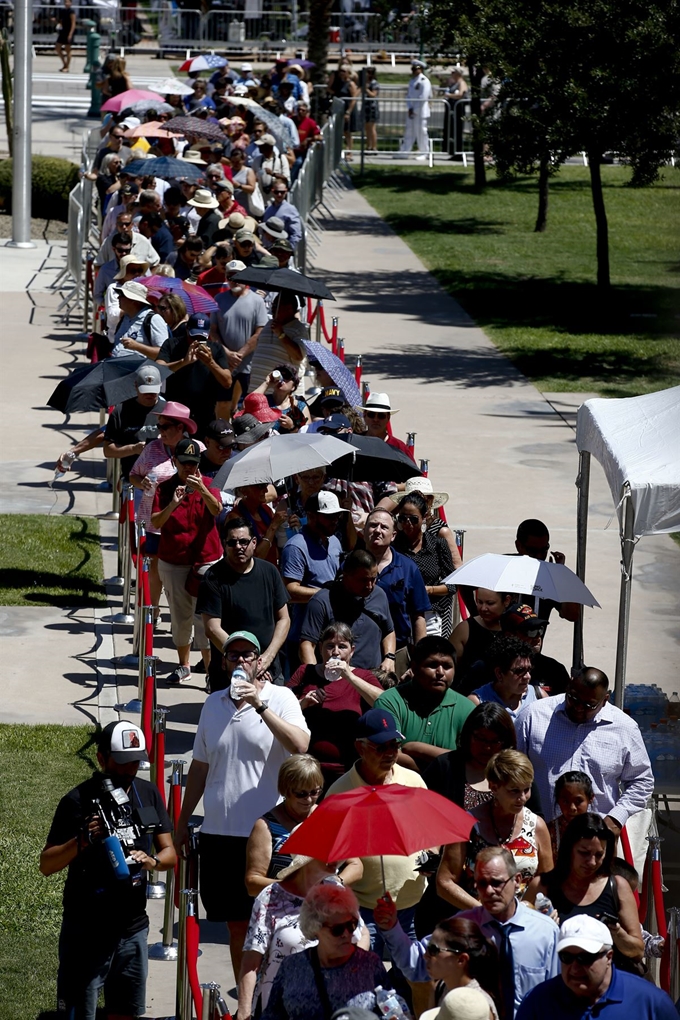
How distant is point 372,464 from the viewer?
10.8m

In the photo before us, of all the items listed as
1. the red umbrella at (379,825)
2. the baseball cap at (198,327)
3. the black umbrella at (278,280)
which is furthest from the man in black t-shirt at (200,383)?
the red umbrella at (379,825)

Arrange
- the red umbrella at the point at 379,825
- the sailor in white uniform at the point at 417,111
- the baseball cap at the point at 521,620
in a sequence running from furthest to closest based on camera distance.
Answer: the sailor in white uniform at the point at 417,111
the baseball cap at the point at 521,620
the red umbrella at the point at 379,825

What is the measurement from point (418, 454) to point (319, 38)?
25.1 metres

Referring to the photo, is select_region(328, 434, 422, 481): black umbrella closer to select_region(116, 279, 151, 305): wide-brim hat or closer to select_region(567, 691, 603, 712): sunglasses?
select_region(567, 691, 603, 712): sunglasses

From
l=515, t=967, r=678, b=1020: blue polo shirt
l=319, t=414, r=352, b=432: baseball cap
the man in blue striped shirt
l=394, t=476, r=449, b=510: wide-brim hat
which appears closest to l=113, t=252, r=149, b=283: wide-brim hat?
l=319, t=414, r=352, b=432: baseball cap

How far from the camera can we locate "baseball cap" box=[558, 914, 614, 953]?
216 inches

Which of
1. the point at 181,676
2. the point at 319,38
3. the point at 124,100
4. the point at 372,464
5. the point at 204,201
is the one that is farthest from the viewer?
the point at 319,38

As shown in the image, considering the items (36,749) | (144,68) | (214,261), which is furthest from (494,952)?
(144,68)

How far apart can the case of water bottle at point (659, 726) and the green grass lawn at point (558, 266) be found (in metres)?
11.5

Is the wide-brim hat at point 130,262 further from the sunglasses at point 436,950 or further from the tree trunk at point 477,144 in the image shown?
the tree trunk at point 477,144

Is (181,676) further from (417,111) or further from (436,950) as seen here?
(417,111)

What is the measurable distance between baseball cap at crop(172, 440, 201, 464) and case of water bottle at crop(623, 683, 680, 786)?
9.97 feet

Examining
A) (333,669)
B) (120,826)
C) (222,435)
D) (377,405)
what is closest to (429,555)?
(222,435)

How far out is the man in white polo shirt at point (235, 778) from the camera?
24.0 ft
